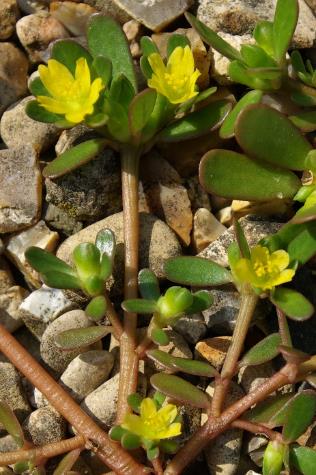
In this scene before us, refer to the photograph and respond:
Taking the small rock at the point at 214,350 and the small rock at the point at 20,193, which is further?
the small rock at the point at 20,193

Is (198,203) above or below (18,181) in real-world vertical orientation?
below

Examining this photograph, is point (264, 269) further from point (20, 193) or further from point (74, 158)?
point (20, 193)

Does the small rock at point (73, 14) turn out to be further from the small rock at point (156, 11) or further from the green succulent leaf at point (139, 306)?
the green succulent leaf at point (139, 306)

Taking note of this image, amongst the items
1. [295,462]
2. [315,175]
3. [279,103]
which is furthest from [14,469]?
[279,103]

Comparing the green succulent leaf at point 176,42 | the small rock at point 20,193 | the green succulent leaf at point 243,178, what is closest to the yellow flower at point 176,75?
the green succulent leaf at point 176,42

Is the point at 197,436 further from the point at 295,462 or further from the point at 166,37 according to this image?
the point at 166,37

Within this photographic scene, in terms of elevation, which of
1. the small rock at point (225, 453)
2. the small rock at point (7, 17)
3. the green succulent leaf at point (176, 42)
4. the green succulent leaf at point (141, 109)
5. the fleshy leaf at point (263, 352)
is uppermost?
the small rock at point (7, 17)

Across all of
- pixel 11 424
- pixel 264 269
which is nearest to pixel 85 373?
pixel 11 424

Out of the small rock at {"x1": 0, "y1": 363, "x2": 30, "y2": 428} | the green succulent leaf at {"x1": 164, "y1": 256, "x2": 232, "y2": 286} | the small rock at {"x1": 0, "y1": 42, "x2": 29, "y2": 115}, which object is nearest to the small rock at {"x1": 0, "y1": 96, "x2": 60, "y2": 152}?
the small rock at {"x1": 0, "y1": 42, "x2": 29, "y2": 115}
